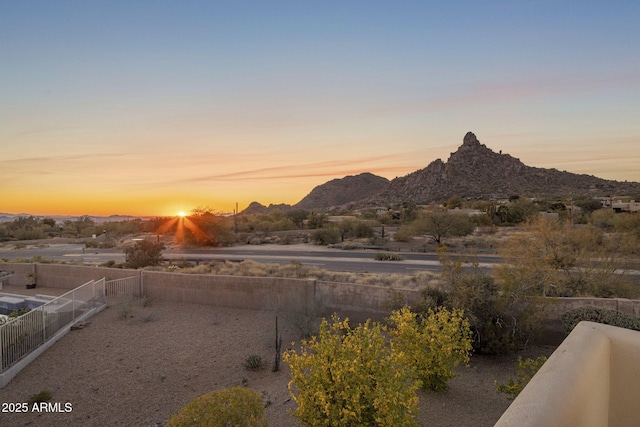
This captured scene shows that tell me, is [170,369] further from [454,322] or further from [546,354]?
[546,354]

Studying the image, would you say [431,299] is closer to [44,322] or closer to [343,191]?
[44,322]

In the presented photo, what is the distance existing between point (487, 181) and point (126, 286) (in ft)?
280

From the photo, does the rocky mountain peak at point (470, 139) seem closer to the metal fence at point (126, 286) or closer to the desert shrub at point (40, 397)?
the metal fence at point (126, 286)

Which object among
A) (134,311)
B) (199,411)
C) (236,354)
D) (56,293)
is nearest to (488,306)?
(236,354)

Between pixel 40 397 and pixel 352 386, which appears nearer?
pixel 352 386

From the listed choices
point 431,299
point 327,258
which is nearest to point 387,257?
point 327,258

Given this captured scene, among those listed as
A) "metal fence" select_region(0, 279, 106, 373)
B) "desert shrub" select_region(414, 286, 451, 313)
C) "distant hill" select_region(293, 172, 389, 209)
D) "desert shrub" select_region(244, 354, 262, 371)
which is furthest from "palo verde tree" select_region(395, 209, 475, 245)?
"distant hill" select_region(293, 172, 389, 209)

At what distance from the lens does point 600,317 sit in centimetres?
1172

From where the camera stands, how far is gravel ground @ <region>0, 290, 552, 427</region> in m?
9.62

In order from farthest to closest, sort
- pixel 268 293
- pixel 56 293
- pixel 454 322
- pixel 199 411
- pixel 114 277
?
pixel 56 293
pixel 114 277
pixel 268 293
pixel 454 322
pixel 199 411

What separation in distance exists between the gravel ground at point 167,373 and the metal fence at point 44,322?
1.72 feet

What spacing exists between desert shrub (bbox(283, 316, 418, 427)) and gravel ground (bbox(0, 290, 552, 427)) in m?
2.65

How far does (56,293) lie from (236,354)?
50.0ft

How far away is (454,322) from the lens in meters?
9.96
